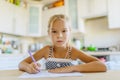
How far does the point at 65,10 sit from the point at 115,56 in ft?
4.75

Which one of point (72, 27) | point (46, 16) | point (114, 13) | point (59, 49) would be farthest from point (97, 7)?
point (59, 49)

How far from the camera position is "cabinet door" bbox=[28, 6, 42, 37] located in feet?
11.5

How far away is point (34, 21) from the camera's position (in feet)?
11.6

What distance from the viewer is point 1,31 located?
281cm

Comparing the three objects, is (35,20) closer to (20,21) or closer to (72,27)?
(20,21)

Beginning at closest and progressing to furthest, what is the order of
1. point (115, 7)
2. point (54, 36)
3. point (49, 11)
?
point (54, 36) → point (115, 7) → point (49, 11)

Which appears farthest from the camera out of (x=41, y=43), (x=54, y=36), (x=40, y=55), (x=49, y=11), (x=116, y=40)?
(x=41, y=43)

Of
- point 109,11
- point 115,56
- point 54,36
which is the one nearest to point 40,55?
point 54,36

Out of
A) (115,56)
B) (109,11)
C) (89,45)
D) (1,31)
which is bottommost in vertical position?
(115,56)

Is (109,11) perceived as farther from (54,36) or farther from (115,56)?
(54,36)

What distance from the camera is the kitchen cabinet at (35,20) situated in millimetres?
3492

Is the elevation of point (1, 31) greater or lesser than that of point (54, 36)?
greater

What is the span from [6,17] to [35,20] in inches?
30.8

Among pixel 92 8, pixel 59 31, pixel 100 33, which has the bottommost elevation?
pixel 59 31
